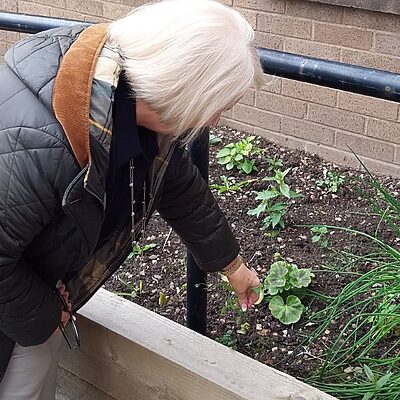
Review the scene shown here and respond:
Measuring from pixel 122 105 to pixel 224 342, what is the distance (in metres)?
1.23

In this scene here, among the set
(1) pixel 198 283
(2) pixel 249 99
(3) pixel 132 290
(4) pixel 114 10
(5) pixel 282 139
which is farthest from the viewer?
(4) pixel 114 10

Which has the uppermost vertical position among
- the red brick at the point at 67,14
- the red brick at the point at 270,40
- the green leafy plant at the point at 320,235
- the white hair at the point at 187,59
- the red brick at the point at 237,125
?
the white hair at the point at 187,59

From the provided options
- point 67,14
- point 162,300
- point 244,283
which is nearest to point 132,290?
point 162,300

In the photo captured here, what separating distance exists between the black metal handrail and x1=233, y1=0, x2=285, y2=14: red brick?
186cm

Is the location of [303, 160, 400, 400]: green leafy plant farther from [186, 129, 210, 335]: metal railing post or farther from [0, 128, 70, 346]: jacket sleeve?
[0, 128, 70, 346]: jacket sleeve

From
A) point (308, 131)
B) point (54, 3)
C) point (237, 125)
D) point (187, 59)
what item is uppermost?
point (187, 59)

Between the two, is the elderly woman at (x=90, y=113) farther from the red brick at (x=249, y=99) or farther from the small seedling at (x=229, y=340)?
the red brick at (x=249, y=99)

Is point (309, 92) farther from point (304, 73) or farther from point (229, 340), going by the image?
point (304, 73)

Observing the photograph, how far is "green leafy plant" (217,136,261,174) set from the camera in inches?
153

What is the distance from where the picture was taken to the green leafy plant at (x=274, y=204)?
3.36 meters

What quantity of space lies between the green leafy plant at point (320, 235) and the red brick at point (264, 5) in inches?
50.6

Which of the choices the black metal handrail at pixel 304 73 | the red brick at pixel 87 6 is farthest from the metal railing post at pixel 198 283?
the red brick at pixel 87 6

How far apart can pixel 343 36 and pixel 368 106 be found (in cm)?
36

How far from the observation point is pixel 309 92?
13.4ft
